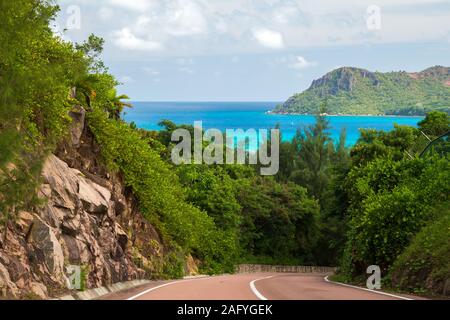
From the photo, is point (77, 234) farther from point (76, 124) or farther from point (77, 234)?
point (76, 124)

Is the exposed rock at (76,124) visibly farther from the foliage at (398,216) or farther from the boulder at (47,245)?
the foliage at (398,216)

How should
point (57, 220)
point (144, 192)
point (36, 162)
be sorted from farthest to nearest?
1. point (144, 192)
2. point (57, 220)
3. point (36, 162)

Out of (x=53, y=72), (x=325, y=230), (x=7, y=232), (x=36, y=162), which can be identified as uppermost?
(x=53, y=72)

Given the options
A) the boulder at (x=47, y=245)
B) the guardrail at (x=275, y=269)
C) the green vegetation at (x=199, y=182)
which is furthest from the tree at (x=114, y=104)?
the guardrail at (x=275, y=269)

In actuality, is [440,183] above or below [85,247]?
above

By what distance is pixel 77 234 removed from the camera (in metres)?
22.8

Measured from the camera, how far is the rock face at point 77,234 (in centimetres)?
1783

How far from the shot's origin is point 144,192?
36.7m

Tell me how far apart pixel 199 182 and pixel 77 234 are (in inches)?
1547

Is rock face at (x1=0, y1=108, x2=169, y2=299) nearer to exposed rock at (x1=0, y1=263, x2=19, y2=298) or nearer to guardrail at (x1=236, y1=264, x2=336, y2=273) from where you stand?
exposed rock at (x1=0, y1=263, x2=19, y2=298)

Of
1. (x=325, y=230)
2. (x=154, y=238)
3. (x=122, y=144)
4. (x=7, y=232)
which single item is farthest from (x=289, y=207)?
(x=7, y=232)

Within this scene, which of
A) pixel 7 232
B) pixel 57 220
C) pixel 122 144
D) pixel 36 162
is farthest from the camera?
pixel 122 144

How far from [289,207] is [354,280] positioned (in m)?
50.6

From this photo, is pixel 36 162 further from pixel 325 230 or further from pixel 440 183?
pixel 325 230
